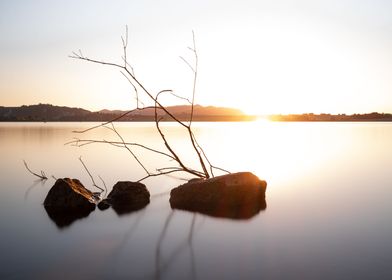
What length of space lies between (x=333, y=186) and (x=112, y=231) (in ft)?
42.4

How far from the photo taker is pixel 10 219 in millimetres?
12141

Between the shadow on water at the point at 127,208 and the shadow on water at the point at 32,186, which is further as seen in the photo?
the shadow on water at the point at 32,186

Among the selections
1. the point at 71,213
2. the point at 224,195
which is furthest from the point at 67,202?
the point at 224,195

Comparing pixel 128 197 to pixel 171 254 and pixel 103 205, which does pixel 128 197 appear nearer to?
pixel 103 205

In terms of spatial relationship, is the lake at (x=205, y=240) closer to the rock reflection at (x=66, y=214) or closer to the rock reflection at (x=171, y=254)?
the rock reflection at (x=171, y=254)

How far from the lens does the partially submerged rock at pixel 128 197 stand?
13.8 m

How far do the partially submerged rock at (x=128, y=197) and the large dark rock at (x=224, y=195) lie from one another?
122 centimetres

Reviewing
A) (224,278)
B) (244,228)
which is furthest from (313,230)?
(224,278)

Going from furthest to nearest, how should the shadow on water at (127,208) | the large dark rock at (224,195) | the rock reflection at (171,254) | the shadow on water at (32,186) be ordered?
the shadow on water at (32,186), the large dark rock at (224,195), the shadow on water at (127,208), the rock reflection at (171,254)

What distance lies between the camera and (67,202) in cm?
1318

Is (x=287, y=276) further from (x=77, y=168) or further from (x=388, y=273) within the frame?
(x=77, y=168)

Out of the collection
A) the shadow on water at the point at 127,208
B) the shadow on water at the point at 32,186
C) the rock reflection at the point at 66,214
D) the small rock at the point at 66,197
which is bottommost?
the shadow on water at the point at 32,186

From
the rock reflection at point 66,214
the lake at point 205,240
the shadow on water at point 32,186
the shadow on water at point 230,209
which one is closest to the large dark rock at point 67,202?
the rock reflection at point 66,214

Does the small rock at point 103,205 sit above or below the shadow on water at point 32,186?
above
